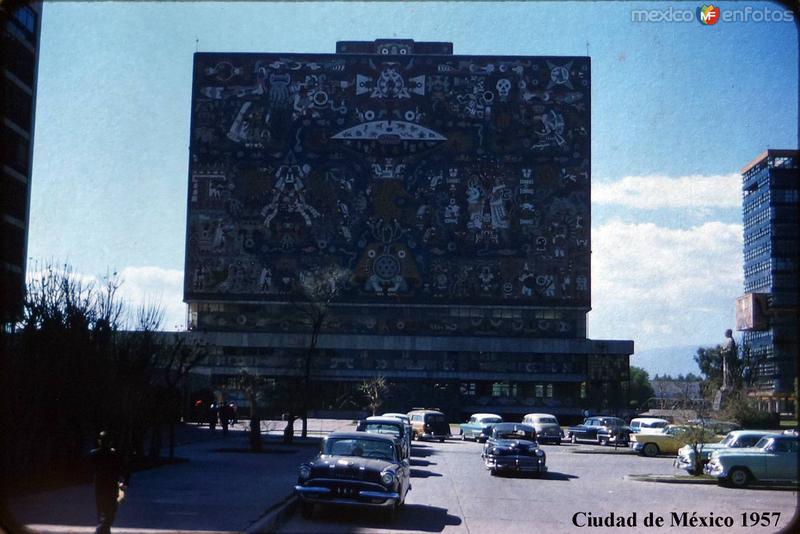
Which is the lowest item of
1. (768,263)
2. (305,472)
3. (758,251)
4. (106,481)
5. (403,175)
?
(305,472)

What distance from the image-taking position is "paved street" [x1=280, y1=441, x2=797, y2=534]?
48.3ft

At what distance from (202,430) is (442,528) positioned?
33.8 m

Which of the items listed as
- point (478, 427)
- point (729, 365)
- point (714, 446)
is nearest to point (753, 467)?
point (714, 446)

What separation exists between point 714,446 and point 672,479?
14.6ft

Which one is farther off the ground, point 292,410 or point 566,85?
point 566,85

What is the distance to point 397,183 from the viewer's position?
305 ft

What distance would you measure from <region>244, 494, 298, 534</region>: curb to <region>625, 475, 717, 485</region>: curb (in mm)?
12115

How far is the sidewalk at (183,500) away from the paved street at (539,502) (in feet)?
4.43

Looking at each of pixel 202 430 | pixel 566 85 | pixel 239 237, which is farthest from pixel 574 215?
pixel 202 430

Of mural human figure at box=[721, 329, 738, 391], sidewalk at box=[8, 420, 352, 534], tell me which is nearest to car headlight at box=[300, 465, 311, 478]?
sidewalk at box=[8, 420, 352, 534]

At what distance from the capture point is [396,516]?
16.2 metres

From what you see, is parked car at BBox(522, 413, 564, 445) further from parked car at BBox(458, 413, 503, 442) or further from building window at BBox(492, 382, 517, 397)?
building window at BBox(492, 382, 517, 397)

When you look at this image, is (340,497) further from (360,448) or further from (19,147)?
(19,147)

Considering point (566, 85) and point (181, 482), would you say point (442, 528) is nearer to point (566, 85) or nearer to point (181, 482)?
point (181, 482)
